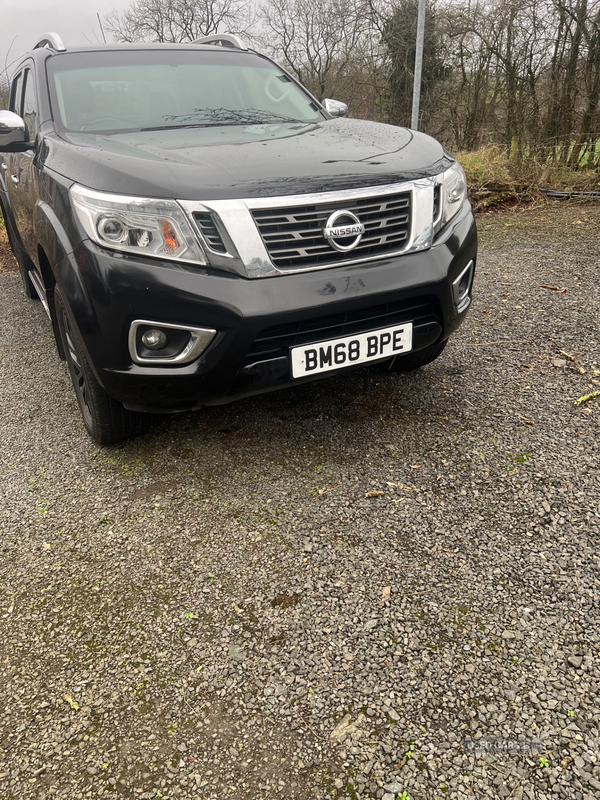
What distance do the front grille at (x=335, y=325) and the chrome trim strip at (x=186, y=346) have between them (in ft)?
0.58

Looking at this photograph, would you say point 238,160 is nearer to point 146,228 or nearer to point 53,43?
point 146,228

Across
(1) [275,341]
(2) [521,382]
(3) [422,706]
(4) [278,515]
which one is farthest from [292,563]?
(2) [521,382]

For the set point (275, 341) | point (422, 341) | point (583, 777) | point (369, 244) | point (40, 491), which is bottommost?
point (40, 491)

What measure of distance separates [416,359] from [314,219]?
1256mm

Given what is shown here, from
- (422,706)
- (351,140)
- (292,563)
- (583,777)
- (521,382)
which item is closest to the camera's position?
(583,777)

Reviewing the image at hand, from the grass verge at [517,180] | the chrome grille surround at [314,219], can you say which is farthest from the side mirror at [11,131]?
the grass verge at [517,180]

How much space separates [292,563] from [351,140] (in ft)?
6.42

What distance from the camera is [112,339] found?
2184mm

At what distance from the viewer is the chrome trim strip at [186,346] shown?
213 centimetres

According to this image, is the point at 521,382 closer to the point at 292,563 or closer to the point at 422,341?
the point at 422,341

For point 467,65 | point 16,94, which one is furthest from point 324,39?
point 16,94

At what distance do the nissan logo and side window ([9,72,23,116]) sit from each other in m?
2.98

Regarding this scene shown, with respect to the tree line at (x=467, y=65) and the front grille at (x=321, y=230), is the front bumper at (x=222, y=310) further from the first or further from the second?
the tree line at (x=467, y=65)

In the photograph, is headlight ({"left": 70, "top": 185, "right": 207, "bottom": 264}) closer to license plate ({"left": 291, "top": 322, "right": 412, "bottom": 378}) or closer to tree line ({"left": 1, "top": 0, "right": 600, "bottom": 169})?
license plate ({"left": 291, "top": 322, "right": 412, "bottom": 378})
